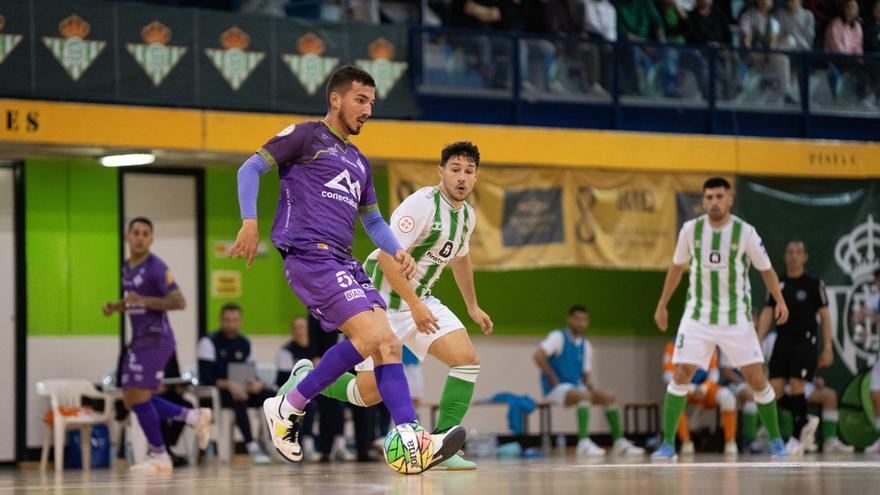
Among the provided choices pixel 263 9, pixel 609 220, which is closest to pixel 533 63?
pixel 609 220

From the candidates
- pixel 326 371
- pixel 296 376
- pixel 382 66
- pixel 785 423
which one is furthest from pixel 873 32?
pixel 326 371

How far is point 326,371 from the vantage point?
332 inches

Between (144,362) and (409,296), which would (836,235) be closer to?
(144,362)

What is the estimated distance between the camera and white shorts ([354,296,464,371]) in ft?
30.1

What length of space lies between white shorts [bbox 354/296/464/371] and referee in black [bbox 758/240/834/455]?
665 cm

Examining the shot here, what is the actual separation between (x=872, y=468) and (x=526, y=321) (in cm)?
1052

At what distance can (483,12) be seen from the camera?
17969 millimetres

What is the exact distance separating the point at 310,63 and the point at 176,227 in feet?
9.71

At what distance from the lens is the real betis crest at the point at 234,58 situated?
50.4ft

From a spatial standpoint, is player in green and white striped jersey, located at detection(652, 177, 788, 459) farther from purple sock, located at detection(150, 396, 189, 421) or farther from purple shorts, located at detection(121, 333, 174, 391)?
purple sock, located at detection(150, 396, 189, 421)

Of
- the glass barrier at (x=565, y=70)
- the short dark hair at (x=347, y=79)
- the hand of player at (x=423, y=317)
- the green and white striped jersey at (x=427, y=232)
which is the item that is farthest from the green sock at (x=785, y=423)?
the short dark hair at (x=347, y=79)

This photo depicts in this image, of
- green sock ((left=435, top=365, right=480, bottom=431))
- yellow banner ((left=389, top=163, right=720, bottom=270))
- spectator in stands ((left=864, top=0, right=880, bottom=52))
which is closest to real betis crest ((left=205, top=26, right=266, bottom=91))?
yellow banner ((left=389, top=163, right=720, bottom=270))

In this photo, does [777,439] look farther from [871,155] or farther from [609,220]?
[871,155]

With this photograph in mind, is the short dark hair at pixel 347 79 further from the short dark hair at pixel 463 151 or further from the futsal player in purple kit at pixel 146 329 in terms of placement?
the futsal player in purple kit at pixel 146 329
